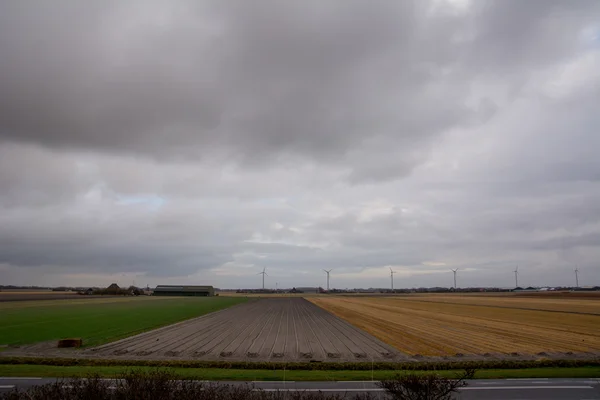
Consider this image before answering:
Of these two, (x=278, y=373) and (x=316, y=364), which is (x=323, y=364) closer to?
(x=316, y=364)

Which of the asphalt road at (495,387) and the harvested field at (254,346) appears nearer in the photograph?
the asphalt road at (495,387)


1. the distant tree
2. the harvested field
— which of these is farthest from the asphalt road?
the harvested field

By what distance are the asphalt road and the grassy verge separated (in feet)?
A: 4.10

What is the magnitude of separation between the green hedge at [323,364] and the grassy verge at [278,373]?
1.15 metres

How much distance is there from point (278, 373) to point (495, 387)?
9.98m

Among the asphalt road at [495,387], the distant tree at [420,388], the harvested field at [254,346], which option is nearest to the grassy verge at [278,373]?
the asphalt road at [495,387]

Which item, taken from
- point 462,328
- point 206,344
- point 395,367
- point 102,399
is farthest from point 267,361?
point 462,328

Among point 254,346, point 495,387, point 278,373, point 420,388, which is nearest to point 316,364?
point 278,373

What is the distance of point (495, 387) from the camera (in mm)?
19422

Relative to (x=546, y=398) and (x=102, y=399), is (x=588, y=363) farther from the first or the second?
(x=102, y=399)

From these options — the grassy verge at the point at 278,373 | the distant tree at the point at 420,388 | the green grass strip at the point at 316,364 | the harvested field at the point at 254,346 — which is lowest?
the harvested field at the point at 254,346

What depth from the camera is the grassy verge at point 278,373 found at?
21453 mm

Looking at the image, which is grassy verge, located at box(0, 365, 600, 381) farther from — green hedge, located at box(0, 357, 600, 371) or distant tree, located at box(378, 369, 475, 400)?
distant tree, located at box(378, 369, 475, 400)

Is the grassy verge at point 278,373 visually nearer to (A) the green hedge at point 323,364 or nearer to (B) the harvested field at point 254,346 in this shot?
(A) the green hedge at point 323,364
